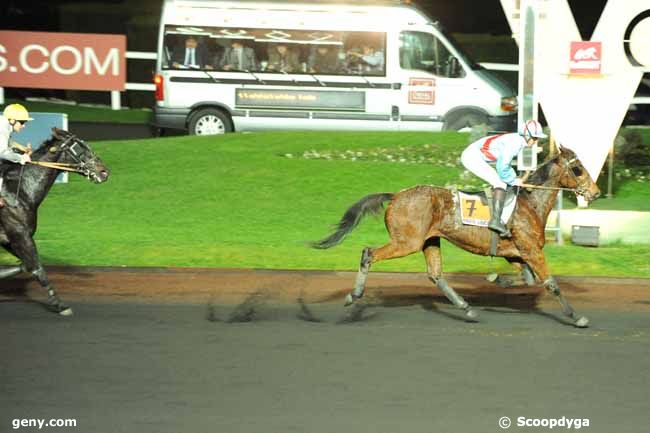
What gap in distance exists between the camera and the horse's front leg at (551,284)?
11039 mm

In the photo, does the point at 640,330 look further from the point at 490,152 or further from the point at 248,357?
the point at 248,357

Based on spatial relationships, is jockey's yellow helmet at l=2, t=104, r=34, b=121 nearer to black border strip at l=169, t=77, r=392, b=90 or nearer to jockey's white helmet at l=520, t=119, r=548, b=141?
jockey's white helmet at l=520, t=119, r=548, b=141

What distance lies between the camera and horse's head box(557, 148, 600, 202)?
454 inches

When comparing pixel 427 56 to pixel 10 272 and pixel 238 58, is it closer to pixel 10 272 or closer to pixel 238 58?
pixel 238 58

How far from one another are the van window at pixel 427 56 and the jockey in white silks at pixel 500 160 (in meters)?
11.3

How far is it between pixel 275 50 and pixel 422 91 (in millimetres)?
3069

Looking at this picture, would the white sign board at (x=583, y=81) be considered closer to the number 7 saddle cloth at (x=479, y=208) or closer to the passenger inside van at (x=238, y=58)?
the number 7 saddle cloth at (x=479, y=208)

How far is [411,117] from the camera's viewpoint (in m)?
23.0

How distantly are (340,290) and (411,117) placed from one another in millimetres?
10517

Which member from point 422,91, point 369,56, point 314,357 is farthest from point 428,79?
point 314,357

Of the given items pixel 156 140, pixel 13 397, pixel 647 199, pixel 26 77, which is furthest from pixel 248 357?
pixel 26 77

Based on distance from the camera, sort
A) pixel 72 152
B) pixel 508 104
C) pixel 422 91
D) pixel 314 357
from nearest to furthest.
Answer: pixel 314 357 → pixel 72 152 → pixel 508 104 → pixel 422 91

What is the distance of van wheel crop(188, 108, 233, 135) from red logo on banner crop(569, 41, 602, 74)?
8450 mm

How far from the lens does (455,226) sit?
449 inches
